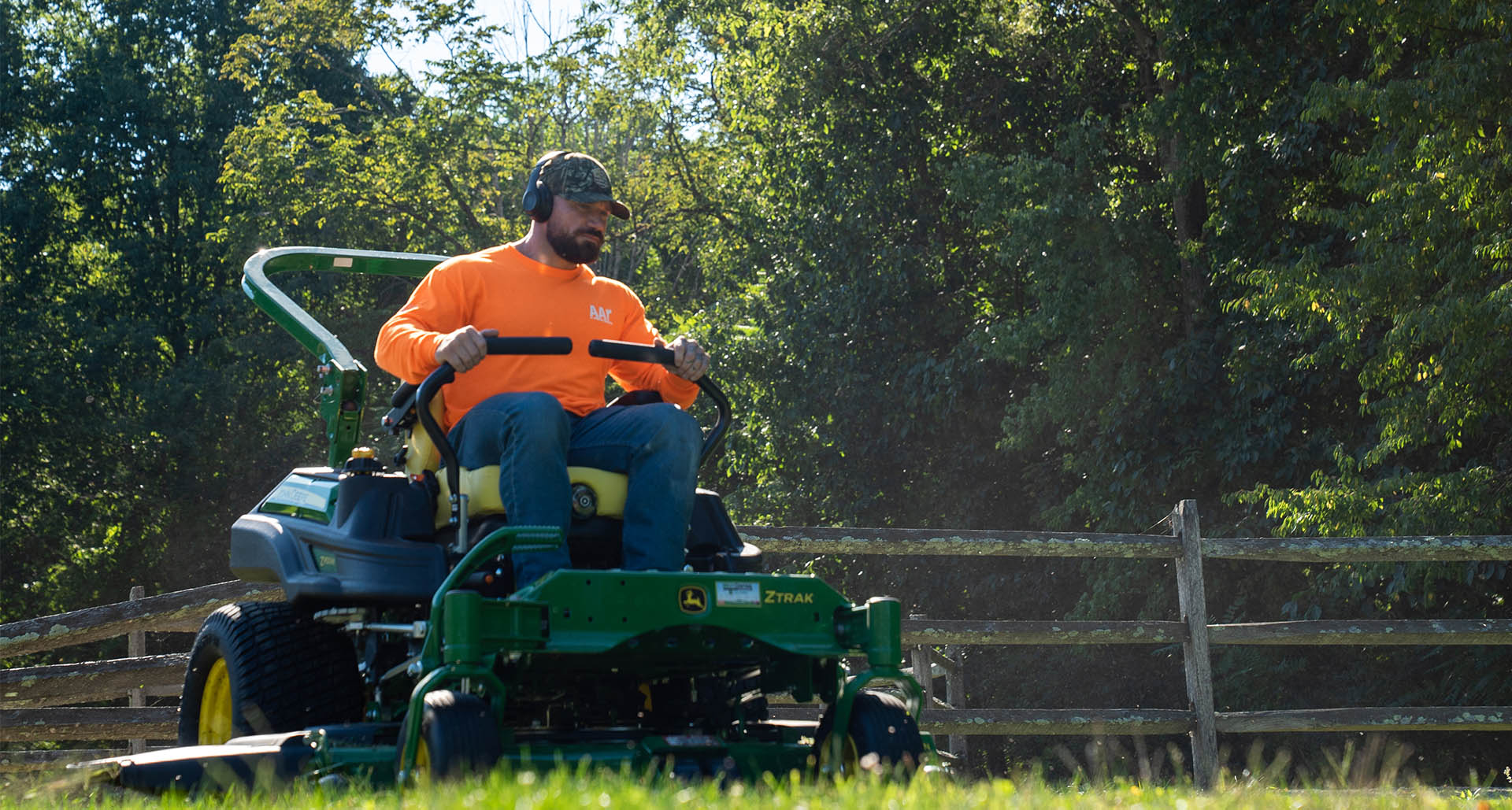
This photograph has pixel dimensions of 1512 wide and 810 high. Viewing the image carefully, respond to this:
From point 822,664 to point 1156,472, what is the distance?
420 inches

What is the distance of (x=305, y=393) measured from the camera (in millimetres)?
25734

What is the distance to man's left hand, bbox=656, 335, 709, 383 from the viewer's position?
14.0ft

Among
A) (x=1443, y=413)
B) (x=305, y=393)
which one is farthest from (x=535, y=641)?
(x=305, y=393)

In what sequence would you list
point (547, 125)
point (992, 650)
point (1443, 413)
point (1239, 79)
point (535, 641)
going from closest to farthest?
point (535, 641), point (1443, 413), point (1239, 79), point (992, 650), point (547, 125)

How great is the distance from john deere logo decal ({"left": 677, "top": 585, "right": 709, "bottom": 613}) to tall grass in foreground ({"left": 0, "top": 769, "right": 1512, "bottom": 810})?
38 centimetres

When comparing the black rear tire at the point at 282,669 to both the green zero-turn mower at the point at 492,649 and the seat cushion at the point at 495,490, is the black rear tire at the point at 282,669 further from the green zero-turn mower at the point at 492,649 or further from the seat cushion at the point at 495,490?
the seat cushion at the point at 495,490

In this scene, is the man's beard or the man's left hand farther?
the man's beard

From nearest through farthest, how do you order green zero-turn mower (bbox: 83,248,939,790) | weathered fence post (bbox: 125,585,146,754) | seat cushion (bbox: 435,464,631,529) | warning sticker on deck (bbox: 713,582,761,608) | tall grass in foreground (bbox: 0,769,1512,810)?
tall grass in foreground (bbox: 0,769,1512,810) < green zero-turn mower (bbox: 83,248,939,790) < warning sticker on deck (bbox: 713,582,761,608) < seat cushion (bbox: 435,464,631,529) < weathered fence post (bbox: 125,585,146,754)

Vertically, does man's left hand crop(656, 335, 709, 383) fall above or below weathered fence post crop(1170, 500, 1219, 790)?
above

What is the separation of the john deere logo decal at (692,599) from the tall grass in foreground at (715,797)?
38 cm

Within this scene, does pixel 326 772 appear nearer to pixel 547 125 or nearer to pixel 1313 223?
pixel 1313 223

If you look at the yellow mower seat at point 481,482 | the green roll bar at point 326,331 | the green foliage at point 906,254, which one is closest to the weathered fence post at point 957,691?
the green foliage at point 906,254

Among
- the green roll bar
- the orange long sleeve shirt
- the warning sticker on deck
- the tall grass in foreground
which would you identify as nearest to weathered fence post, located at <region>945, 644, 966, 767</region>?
the green roll bar

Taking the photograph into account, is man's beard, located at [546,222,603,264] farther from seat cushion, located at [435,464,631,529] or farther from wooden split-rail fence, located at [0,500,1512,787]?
wooden split-rail fence, located at [0,500,1512,787]
